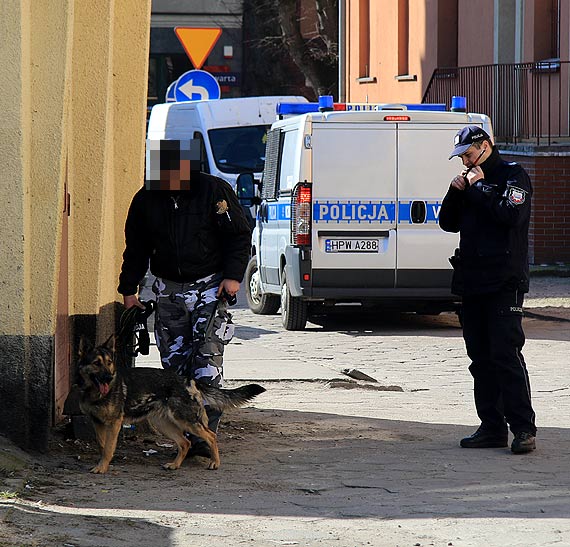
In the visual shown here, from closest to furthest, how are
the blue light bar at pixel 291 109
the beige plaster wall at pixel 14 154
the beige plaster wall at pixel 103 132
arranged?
1. the beige plaster wall at pixel 14 154
2. the beige plaster wall at pixel 103 132
3. the blue light bar at pixel 291 109

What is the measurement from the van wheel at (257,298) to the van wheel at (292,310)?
4.79 ft

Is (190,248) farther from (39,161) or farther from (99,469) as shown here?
A: (99,469)

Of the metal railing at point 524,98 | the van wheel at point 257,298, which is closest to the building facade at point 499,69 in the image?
the metal railing at point 524,98

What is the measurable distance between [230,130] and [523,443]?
17.2 meters

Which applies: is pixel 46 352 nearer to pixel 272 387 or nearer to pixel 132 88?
pixel 132 88

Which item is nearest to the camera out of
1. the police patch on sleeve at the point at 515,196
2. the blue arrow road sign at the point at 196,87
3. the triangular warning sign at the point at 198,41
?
the police patch on sleeve at the point at 515,196

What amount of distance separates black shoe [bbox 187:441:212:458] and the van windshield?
1660 centimetres

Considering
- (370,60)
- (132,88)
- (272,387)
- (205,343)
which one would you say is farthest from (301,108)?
(370,60)

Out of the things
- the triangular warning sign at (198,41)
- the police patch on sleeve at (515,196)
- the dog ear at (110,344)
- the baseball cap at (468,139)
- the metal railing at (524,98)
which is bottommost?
the dog ear at (110,344)

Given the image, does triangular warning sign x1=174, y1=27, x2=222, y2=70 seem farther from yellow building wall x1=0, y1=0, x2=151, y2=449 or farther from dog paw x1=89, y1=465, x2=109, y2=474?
dog paw x1=89, y1=465, x2=109, y2=474

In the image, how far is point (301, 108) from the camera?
16.0m

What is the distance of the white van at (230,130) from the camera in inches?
968

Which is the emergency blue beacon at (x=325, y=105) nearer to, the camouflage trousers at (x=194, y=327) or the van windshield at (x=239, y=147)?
the camouflage trousers at (x=194, y=327)

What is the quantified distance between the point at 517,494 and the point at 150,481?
192 centimetres
